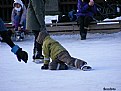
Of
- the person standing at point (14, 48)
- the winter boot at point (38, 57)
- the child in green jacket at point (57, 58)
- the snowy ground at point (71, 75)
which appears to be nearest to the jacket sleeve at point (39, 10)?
the child in green jacket at point (57, 58)

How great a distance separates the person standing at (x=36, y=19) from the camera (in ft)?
25.5

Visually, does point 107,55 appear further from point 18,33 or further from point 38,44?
point 18,33

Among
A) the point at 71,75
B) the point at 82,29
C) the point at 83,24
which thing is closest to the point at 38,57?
the point at 71,75

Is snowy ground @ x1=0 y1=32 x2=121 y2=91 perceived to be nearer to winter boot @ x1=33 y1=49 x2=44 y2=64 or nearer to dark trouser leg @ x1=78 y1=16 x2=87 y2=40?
winter boot @ x1=33 y1=49 x2=44 y2=64

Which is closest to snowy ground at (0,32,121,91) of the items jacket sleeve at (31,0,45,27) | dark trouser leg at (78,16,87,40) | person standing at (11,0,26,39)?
jacket sleeve at (31,0,45,27)

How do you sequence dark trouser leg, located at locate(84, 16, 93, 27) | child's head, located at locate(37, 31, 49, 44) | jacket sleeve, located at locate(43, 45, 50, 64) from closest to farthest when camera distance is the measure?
jacket sleeve, located at locate(43, 45, 50, 64)
child's head, located at locate(37, 31, 49, 44)
dark trouser leg, located at locate(84, 16, 93, 27)

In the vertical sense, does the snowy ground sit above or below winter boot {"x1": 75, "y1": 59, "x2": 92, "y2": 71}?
below

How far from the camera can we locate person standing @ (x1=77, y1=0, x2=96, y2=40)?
12.1 meters

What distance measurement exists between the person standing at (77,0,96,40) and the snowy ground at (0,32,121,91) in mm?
1799

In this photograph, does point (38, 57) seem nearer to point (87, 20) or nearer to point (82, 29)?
point (82, 29)

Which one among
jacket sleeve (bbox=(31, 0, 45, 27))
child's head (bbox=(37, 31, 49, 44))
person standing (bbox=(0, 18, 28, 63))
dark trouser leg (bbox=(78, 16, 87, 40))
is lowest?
dark trouser leg (bbox=(78, 16, 87, 40))

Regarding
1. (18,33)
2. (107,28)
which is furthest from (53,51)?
(107,28)

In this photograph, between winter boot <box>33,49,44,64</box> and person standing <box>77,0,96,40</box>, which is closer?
winter boot <box>33,49,44,64</box>

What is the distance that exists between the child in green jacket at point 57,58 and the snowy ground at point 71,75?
0.13 m
